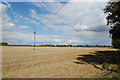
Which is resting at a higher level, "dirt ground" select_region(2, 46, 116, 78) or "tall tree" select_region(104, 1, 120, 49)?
"tall tree" select_region(104, 1, 120, 49)

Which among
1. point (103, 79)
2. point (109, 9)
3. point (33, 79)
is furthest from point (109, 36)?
point (33, 79)

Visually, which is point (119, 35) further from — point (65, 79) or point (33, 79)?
point (33, 79)

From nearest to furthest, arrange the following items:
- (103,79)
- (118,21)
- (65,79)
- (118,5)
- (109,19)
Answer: (103,79), (65,79), (118,5), (118,21), (109,19)

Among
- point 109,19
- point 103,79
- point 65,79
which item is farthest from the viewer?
point 109,19

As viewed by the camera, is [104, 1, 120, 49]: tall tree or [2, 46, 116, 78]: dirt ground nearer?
[2, 46, 116, 78]: dirt ground

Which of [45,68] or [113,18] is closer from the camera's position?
[45,68]

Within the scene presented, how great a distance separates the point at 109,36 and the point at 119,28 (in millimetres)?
4869

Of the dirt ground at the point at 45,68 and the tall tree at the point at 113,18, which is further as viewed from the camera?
the tall tree at the point at 113,18

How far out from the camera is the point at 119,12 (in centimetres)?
1683

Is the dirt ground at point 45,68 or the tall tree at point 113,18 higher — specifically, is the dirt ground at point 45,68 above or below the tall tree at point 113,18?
below

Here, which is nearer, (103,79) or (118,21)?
(103,79)

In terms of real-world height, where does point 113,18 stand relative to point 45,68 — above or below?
above

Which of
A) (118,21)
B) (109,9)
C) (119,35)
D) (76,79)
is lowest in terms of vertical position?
(76,79)

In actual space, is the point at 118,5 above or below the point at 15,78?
above
